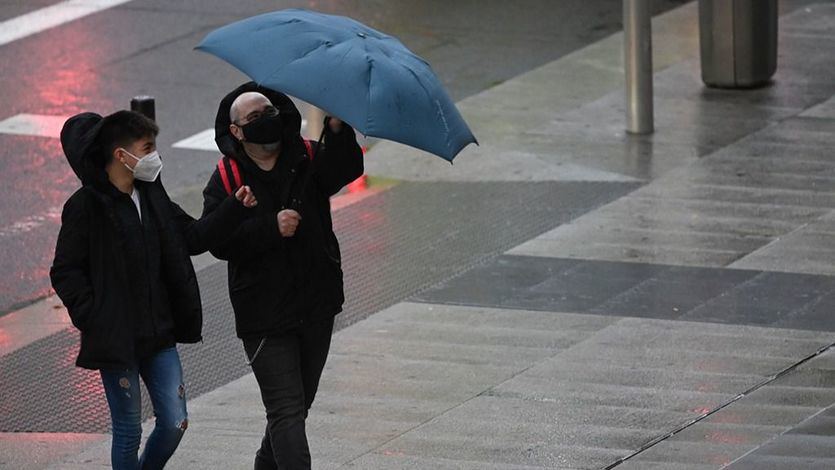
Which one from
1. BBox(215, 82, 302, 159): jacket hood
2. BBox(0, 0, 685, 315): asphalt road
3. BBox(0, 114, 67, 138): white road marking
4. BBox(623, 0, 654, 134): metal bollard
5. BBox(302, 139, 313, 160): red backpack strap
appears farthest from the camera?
BBox(0, 114, 67, 138): white road marking

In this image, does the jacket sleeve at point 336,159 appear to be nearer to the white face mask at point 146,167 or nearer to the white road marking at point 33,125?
the white face mask at point 146,167

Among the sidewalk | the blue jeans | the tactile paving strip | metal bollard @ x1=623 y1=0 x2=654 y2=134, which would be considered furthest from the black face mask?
metal bollard @ x1=623 y1=0 x2=654 y2=134

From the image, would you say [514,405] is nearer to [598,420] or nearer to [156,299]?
[598,420]

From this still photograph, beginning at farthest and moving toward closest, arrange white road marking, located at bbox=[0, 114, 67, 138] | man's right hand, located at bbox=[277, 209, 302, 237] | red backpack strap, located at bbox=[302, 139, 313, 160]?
white road marking, located at bbox=[0, 114, 67, 138]
red backpack strap, located at bbox=[302, 139, 313, 160]
man's right hand, located at bbox=[277, 209, 302, 237]

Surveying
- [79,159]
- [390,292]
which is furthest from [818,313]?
[79,159]

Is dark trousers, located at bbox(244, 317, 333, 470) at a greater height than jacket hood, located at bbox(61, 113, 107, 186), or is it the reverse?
jacket hood, located at bbox(61, 113, 107, 186)

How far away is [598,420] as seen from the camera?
23.8 ft

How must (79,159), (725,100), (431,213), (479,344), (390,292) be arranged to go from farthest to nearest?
(725,100)
(431,213)
(390,292)
(479,344)
(79,159)

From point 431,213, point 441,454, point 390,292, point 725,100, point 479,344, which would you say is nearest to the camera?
point 441,454

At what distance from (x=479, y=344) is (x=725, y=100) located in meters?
5.82

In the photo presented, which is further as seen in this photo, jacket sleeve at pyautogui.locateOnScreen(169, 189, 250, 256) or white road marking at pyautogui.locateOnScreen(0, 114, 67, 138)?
white road marking at pyautogui.locateOnScreen(0, 114, 67, 138)

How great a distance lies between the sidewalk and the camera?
7066mm

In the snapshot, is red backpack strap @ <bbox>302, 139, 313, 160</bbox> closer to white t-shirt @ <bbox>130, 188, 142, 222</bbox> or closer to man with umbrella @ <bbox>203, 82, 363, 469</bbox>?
man with umbrella @ <bbox>203, 82, 363, 469</bbox>

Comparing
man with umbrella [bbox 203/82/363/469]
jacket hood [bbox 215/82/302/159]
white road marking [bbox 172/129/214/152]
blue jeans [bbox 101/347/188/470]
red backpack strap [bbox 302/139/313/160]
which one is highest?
jacket hood [bbox 215/82/302/159]
